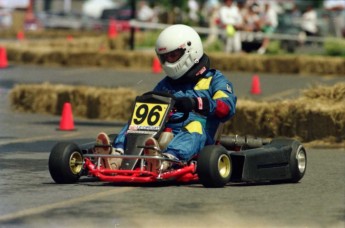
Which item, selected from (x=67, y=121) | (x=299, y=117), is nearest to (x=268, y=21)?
(x=67, y=121)

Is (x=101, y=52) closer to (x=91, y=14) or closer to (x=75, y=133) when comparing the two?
(x=75, y=133)

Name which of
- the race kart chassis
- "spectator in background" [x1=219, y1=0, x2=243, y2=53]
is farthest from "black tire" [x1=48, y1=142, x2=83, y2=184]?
"spectator in background" [x1=219, y1=0, x2=243, y2=53]

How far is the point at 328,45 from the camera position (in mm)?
31641

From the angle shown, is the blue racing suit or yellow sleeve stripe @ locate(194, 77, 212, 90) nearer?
the blue racing suit

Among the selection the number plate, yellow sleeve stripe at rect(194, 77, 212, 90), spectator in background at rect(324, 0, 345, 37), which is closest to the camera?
the number plate

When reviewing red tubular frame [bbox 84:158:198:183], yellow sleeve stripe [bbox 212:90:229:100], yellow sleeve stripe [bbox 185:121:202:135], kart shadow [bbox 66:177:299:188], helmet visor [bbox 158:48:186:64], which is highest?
helmet visor [bbox 158:48:186:64]

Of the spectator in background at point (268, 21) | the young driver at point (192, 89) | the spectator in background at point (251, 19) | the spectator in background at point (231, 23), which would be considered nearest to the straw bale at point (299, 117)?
the young driver at point (192, 89)

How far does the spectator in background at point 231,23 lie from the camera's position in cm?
3141

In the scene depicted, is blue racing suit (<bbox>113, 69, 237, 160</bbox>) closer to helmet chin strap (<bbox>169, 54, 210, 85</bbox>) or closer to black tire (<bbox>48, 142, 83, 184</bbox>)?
helmet chin strap (<bbox>169, 54, 210, 85</bbox>)

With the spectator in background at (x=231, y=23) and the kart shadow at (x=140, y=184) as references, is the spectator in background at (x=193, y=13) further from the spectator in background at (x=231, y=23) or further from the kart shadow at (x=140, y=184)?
the kart shadow at (x=140, y=184)

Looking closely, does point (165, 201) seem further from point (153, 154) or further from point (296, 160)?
point (296, 160)

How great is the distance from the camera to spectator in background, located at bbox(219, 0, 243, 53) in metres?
31.4

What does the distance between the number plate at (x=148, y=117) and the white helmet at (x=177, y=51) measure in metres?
0.48

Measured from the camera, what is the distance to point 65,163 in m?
10.0
